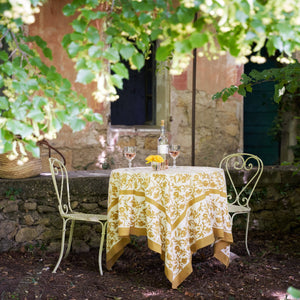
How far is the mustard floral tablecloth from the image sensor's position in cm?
251

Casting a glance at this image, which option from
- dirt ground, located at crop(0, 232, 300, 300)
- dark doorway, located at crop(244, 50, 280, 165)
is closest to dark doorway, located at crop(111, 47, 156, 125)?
dark doorway, located at crop(244, 50, 280, 165)

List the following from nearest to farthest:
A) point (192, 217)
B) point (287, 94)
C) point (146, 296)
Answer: point (146, 296)
point (192, 217)
point (287, 94)

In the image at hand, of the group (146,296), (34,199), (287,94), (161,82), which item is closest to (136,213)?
(146,296)

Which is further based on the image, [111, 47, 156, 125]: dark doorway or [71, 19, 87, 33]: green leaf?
[111, 47, 156, 125]: dark doorway

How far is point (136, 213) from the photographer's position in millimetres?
2645

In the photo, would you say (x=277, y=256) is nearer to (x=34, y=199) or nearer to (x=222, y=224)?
(x=222, y=224)

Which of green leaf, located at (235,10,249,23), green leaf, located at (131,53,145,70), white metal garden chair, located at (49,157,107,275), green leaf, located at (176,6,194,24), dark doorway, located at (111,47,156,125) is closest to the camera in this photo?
green leaf, located at (235,10,249,23)

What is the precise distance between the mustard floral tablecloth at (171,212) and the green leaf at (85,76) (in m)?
1.37

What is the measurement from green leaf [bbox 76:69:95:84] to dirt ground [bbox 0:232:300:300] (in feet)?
5.51

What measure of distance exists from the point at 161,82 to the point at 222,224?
2.83 meters

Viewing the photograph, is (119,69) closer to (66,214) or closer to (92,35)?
(92,35)

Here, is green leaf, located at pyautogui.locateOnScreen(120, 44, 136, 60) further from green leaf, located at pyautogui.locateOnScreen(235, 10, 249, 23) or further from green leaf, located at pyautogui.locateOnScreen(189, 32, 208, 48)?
green leaf, located at pyautogui.locateOnScreen(235, 10, 249, 23)

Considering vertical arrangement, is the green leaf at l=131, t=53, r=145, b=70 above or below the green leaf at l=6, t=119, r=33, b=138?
above

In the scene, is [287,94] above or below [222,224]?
above
